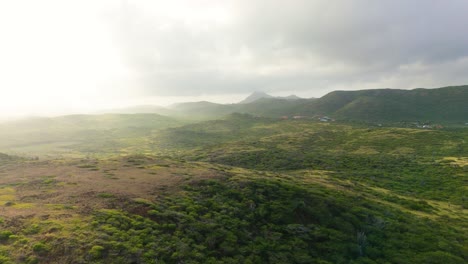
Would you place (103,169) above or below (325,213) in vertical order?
above

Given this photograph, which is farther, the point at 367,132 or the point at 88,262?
the point at 367,132

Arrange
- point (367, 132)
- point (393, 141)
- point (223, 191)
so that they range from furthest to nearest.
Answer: point (367, 132), point (393, 141), point (223, 191)

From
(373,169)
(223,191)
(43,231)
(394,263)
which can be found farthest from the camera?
(373,169)

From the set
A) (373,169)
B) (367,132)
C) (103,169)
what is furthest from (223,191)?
(367,132)

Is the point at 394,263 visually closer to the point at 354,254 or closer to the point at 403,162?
the point at 354,254

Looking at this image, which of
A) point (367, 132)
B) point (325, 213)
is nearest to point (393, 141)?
point (367, 132)

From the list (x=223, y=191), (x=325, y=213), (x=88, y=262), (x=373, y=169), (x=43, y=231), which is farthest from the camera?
(x=373, y=169)

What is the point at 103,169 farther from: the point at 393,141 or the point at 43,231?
the point at 393,141

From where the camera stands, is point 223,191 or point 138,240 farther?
point 223,191

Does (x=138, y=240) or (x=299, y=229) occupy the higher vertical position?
(x=138, y=240)

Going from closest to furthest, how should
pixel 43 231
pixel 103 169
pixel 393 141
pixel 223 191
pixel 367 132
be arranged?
pixel 43 231 → pixel 223 191 → pixel 103 169 → pixel 393 141 → pixel 367 132
